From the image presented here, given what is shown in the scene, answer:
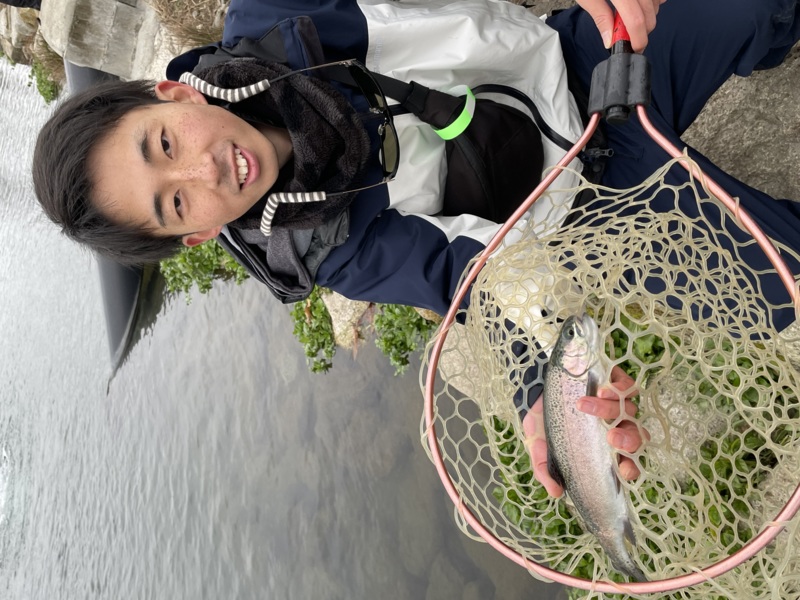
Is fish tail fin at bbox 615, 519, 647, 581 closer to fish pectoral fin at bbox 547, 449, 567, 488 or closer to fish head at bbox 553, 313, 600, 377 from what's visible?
fish pectoral fin at bbox 547, 449, 567, 488

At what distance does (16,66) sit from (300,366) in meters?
7.36

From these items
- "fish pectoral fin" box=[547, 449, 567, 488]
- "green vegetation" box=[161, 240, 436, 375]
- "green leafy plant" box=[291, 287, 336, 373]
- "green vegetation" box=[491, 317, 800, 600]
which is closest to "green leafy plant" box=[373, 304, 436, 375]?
"green vegetation" box=[161, 240, 436, 375]

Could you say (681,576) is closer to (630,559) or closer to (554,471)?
(630,559)

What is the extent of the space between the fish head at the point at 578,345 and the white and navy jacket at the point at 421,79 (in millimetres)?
469

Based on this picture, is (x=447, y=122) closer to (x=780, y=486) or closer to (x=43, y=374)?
(x=780, y=486)

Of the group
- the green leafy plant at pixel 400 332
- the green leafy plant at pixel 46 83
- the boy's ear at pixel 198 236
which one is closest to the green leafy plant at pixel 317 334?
the green leafy plant at pixel 400 332

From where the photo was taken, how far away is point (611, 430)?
4.08ft

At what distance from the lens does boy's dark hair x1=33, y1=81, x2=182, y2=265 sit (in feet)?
5.24

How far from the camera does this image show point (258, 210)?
5.70ft

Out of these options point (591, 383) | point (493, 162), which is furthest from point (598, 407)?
point (493, 162)

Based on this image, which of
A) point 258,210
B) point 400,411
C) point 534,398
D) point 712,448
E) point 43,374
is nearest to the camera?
point 534,398

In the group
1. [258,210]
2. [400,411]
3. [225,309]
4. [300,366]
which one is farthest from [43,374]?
[258,210]

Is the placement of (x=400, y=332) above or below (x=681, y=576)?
below

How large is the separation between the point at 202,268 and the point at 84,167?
14.1 ft
